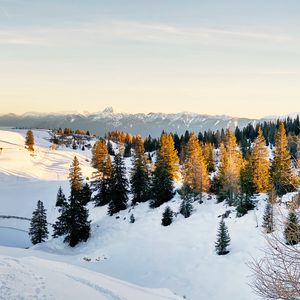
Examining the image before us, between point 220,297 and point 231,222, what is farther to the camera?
point 231,222

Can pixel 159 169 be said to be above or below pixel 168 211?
above

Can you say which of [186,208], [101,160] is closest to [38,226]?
[101,160]

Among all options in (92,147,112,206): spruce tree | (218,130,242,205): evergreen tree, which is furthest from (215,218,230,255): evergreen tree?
(92,147,112,206): spruce tree

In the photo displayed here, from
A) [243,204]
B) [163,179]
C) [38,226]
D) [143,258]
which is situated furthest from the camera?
[163,179]

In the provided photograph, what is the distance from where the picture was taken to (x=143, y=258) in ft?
125

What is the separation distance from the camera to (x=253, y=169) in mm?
49438

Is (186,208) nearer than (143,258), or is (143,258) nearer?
(143,258)

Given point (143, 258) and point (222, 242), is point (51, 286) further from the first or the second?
point (143, 258)

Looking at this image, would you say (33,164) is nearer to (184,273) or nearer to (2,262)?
(184,273)

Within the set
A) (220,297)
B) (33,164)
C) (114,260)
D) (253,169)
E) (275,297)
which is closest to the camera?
(275,297)

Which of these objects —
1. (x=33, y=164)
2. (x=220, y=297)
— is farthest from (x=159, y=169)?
(x=33, y=164)

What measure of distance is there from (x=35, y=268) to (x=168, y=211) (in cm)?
2486

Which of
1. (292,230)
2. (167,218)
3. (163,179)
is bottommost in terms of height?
(167,218)

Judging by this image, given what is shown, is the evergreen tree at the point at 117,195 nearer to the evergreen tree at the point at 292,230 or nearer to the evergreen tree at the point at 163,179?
the evergreen tree at the point at 163,179
